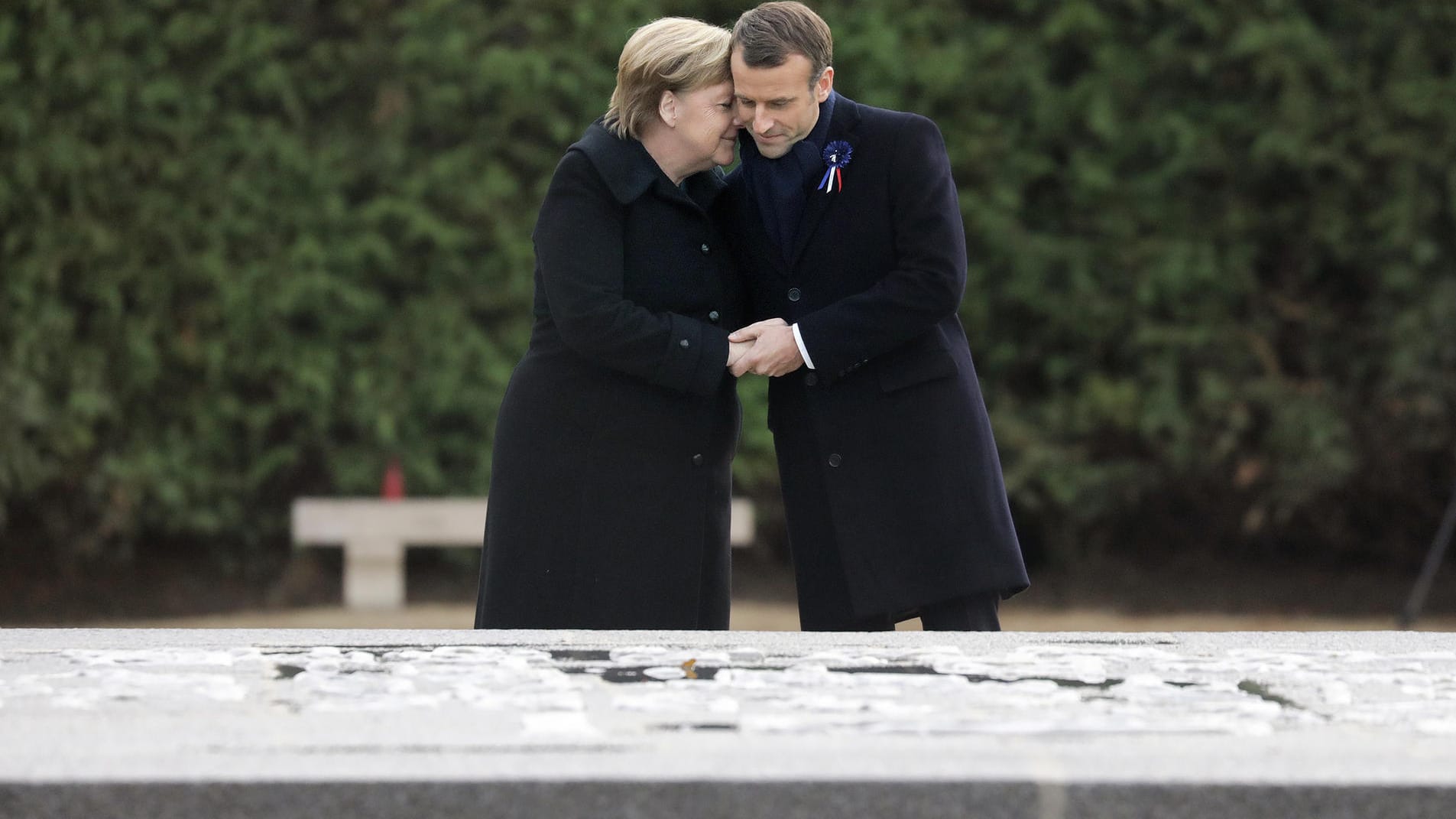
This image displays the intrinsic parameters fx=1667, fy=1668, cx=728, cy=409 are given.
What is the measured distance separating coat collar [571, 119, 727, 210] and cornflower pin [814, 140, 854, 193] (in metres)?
0.25

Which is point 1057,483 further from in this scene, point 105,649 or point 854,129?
point 105,649

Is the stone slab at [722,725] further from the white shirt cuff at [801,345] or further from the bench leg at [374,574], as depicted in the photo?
the bench leg at [374,574]

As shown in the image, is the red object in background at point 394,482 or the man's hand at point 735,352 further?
the red object in background at point 394,482

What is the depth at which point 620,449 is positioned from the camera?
2.99 metres

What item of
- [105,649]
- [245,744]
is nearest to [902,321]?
[105,649]

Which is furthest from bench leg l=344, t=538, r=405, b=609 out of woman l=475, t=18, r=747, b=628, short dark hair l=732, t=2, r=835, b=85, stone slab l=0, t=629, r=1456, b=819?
stone slab l=0, t=629, r=1456, b=819

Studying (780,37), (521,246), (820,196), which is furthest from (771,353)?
(521,246)

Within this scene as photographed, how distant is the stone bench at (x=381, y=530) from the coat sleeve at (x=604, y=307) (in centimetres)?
334

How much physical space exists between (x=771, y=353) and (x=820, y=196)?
30cm

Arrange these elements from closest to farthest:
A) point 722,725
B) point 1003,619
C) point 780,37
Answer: point 722,725 → point 780,37 → point 1003,619

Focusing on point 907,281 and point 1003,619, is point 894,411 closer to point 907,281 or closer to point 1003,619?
point 907,281

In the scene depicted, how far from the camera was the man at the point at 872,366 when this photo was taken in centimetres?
287

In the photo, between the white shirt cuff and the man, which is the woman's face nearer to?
the man

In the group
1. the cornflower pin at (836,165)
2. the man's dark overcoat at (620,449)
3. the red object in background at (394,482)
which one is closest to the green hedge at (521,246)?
the red object in background at (394,482)
